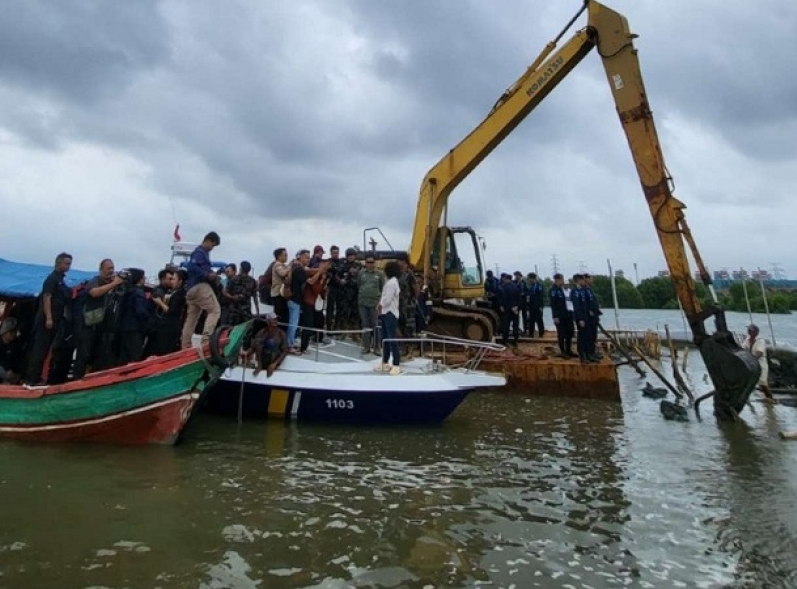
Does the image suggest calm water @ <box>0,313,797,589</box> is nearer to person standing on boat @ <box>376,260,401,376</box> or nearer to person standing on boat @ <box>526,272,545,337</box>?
person standing on boat @ <box>376,260,401,376</box>

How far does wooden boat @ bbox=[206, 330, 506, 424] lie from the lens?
27.8 feet

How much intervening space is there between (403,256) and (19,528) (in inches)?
420

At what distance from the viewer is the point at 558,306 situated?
Answer: 13086 mm

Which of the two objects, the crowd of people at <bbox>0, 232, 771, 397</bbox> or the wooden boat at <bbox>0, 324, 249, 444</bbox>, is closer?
the wooden boat at <bbox>0, 324, 249, 444</bbox>

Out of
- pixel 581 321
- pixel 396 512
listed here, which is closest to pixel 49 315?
pixel 396 512

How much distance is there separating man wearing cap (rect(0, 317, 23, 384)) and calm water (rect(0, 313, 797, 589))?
2.41m

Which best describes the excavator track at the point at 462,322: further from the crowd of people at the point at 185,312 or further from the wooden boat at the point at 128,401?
the wooden boat at the point at 128,401

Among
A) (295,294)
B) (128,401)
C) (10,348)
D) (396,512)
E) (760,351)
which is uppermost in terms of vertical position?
(295,294)

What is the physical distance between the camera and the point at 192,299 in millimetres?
8266

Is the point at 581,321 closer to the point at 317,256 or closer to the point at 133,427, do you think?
the point at 317,256

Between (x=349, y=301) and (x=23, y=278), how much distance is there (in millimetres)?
5635

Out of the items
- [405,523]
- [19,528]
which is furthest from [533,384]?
[19,528]

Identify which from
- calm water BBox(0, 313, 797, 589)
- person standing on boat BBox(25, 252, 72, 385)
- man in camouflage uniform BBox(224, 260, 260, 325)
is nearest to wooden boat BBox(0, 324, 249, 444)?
calm water BBox(0, 313, 797, 589)

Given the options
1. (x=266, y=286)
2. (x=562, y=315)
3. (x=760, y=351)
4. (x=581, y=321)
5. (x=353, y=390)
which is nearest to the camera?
(x=353, y=390)
